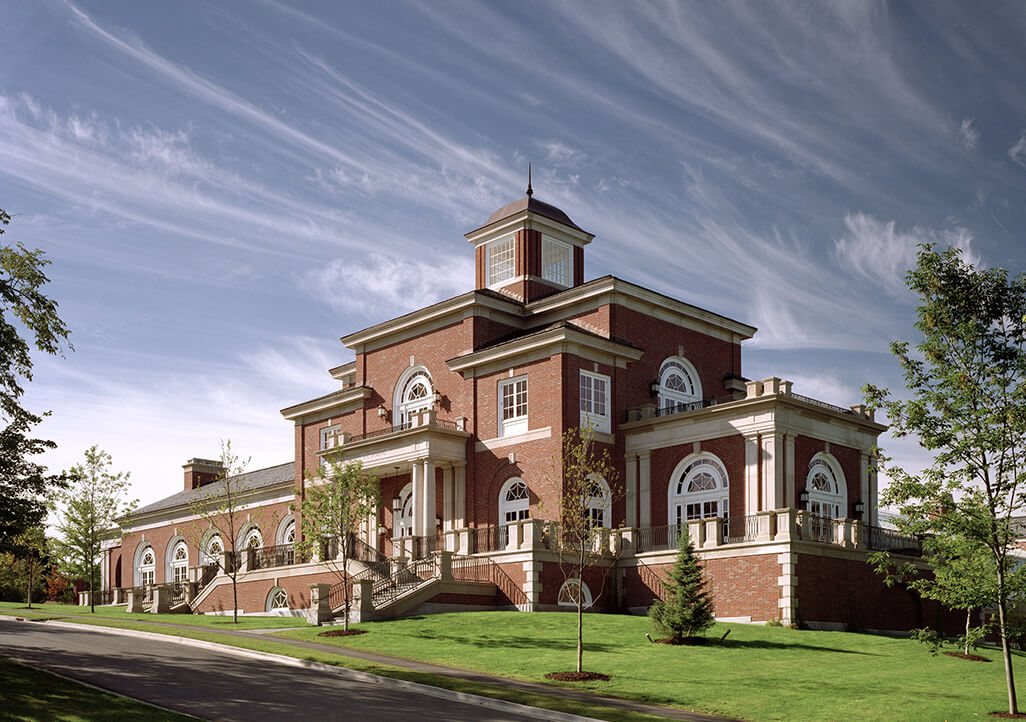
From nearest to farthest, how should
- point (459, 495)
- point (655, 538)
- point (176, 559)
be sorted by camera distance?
point (655, 538) < point (459, 495) < point (176, 559)

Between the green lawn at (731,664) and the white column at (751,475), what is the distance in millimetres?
6217

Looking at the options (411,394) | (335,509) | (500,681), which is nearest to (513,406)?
(411,394)

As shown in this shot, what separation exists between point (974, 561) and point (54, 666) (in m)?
17.3

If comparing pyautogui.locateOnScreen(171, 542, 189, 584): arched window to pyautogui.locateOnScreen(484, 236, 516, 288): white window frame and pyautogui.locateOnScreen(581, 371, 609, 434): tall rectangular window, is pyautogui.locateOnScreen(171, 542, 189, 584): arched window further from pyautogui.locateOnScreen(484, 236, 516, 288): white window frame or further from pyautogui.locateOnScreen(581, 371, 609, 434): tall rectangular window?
pyautogui.locateOnScreen(581, 371, 609, 434): tall rectangular window

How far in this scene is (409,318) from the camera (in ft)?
142

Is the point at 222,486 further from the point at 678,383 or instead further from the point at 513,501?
the point at 678,383

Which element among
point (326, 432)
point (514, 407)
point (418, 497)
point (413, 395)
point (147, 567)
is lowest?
point (147, 567)

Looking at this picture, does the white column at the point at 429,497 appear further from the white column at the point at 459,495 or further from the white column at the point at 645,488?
the white column at the point at 645,488

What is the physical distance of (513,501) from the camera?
38000 mm

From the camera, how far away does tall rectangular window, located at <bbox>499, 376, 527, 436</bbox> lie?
38.3m

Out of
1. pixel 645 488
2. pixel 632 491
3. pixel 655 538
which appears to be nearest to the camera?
pixel 655 538

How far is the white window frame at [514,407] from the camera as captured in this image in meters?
38.2

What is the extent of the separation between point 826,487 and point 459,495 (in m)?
12.8

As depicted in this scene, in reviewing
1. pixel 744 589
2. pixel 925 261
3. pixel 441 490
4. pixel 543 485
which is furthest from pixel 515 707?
pixel 441 490
